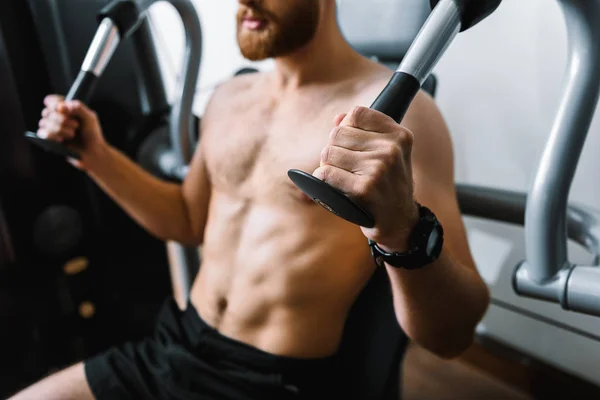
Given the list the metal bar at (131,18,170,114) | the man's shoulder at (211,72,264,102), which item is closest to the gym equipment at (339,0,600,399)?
the man's shoulder at (211,72,264,102)

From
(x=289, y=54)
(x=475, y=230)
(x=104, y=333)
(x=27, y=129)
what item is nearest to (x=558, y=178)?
(x=289, y=54)

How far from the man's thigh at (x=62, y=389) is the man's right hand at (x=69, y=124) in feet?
1.50

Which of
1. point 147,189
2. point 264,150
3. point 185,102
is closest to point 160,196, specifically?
point 147,189

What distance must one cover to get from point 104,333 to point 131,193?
2.14 ft

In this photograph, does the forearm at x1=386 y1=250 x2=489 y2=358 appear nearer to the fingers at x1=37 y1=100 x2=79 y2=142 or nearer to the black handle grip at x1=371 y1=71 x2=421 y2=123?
the black handle grip at x1=371 y1=71 x2=421 y2=123

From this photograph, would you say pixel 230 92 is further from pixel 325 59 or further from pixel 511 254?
pixel 511 254

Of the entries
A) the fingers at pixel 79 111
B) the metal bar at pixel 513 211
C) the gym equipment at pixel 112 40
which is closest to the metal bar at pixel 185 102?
the gym equipment at pixel 112 40

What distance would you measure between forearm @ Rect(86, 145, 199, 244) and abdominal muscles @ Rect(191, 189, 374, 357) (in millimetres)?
221

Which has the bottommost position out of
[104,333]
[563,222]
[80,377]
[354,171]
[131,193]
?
[104,333]

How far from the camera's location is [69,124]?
0.97 meters

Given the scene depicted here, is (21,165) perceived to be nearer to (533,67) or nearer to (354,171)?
(354,171)

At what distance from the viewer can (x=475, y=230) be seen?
4.23ft

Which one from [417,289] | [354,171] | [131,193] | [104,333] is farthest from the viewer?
[104,333]

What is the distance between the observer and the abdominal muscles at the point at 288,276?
85 cm
